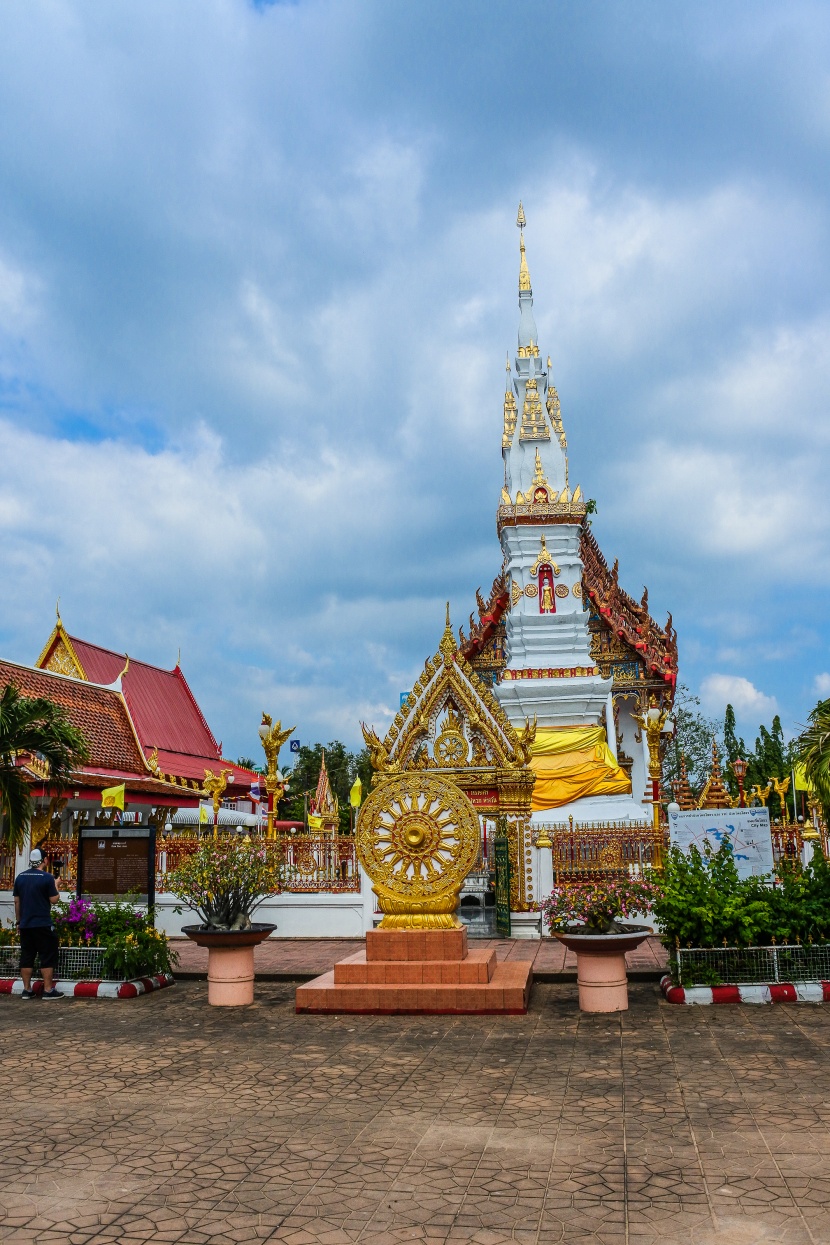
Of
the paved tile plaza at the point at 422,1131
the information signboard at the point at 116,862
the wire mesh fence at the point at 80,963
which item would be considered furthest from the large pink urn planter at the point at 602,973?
the information signboard at the point at 116,862

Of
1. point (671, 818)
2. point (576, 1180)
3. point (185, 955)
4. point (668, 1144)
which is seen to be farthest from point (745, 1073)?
point (185, 955)

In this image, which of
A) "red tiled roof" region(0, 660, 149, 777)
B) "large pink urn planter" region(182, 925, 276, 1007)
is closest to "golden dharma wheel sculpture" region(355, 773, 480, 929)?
"large pink urn planter" region(182, 925, 276, 1007)

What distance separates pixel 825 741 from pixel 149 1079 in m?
7.99

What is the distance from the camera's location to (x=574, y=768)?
25.1 m

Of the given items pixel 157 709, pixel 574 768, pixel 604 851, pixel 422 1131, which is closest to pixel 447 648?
pixel 604 851

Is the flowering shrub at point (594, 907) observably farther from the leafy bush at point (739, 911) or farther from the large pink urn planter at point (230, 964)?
the large pink urn planter at point (230, 964)

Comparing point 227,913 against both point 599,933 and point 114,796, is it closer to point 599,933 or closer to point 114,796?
point 599,933

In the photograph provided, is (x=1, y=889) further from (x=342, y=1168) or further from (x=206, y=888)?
(x=342, y=1168)

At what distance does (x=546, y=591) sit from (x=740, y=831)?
58.0 ft

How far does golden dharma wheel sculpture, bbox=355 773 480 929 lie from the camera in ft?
35.2

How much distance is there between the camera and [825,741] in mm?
11453

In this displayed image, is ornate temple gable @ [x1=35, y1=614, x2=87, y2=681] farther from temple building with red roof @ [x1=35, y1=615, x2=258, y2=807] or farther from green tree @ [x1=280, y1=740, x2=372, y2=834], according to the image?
green tree @ [x1=280, y1=740, x2=372, y2=834]

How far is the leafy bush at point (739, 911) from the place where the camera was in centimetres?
1009

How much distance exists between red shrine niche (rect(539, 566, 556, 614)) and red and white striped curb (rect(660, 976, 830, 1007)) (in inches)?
839
